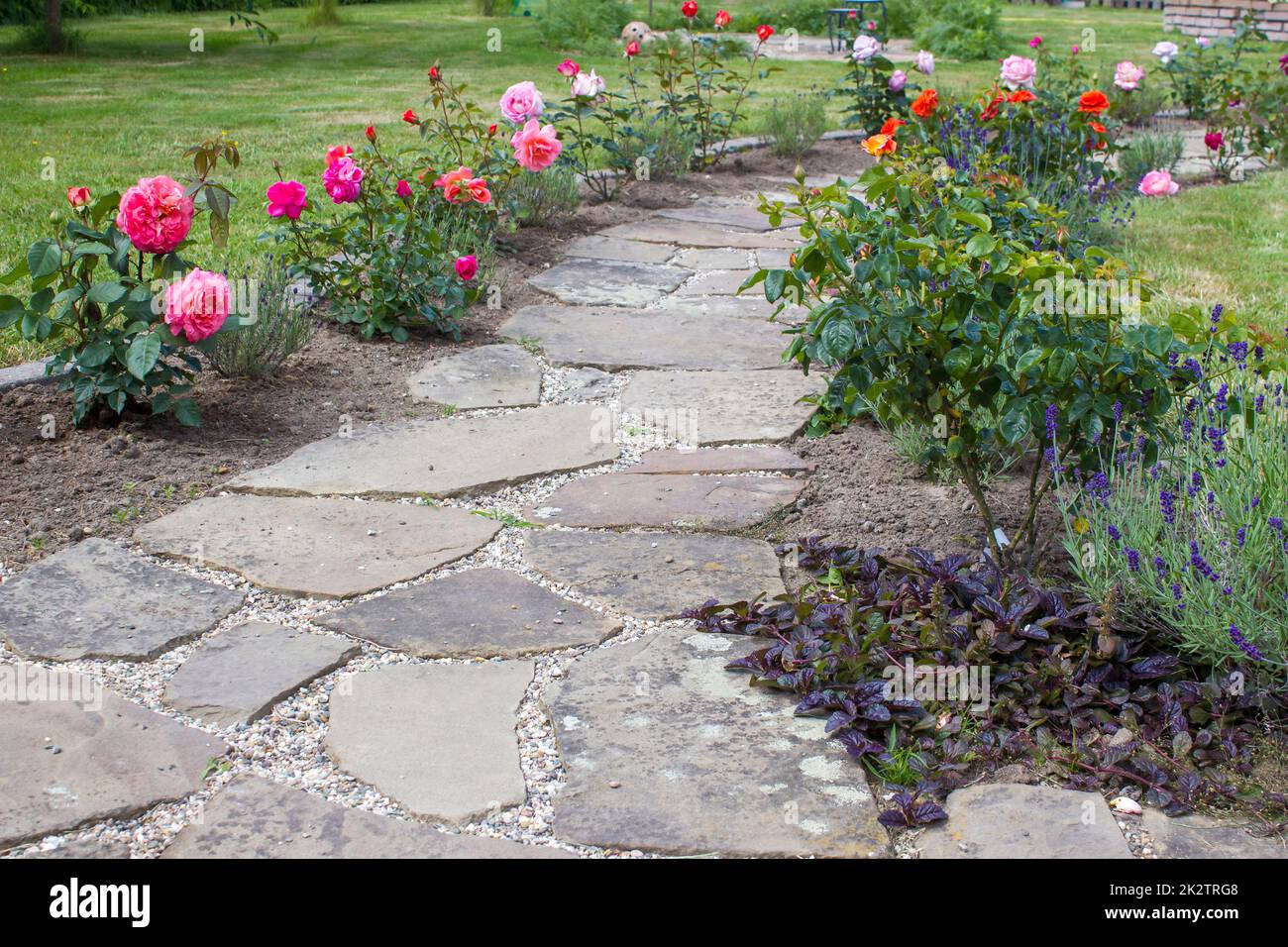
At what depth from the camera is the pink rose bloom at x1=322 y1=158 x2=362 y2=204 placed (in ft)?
13.8

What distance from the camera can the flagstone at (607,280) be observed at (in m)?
4.97

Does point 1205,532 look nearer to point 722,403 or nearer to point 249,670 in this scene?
point 722,403

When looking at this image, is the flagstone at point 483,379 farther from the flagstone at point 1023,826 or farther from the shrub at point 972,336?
the flagstone at point 1023,826

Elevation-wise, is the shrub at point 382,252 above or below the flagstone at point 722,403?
above

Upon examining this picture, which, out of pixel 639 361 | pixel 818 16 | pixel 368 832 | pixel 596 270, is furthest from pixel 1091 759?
pixel 818 16

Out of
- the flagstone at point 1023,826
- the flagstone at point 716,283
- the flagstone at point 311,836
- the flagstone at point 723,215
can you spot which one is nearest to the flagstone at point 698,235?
the flagstone at point 723,215

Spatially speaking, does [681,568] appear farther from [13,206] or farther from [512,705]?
[13,206]

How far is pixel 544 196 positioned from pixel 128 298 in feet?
8.87

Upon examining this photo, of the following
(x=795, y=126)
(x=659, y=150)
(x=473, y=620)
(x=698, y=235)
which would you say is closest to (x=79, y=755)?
(x=473, y=620)

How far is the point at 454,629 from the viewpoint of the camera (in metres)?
2.61

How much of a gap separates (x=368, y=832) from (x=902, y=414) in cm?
150

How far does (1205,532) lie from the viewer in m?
2.44

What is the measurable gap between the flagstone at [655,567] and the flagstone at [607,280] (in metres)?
2.04

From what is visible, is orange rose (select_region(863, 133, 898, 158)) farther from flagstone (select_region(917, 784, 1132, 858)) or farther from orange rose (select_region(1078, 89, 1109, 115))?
orange rose (select_region(1078, 89, 1109, 115))
